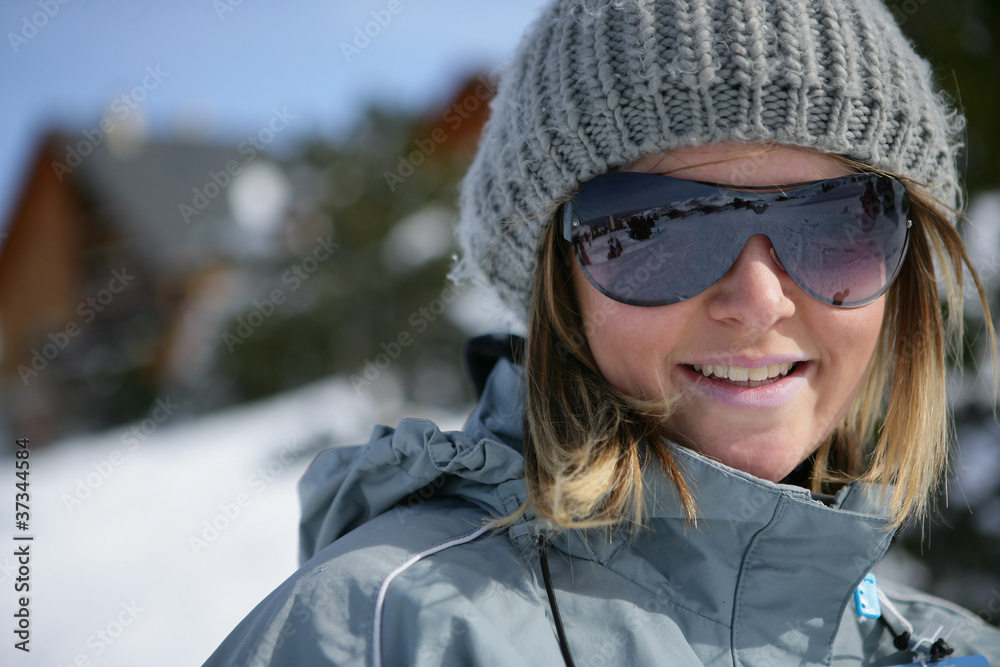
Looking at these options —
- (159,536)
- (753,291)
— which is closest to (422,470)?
(753,291)

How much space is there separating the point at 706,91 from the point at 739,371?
55 centimetres

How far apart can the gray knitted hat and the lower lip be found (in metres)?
0.46

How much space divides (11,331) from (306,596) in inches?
847

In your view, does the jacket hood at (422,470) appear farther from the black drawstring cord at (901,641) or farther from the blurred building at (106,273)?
the blurred building at (106,273)

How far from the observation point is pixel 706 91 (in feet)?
4.10

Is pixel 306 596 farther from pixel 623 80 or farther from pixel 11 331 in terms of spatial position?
pixel 11 331

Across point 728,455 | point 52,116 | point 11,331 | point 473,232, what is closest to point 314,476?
point 473,232

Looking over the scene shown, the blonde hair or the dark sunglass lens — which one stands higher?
the dark sunglass lens

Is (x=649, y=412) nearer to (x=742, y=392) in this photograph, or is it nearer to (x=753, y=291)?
(x=742, y=392)

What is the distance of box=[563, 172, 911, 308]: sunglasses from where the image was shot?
1.26 metres

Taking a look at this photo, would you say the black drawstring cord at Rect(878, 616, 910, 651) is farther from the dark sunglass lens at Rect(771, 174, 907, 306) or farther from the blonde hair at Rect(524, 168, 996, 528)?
the dark sunglass lens at Rect(771, 174, 907, 306)

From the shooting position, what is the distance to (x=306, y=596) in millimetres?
1073

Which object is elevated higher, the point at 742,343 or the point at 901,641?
the point at 742,343

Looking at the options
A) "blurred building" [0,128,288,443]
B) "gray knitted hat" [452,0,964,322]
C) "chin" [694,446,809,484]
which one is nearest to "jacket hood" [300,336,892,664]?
"chin" [694,446,809,484]
